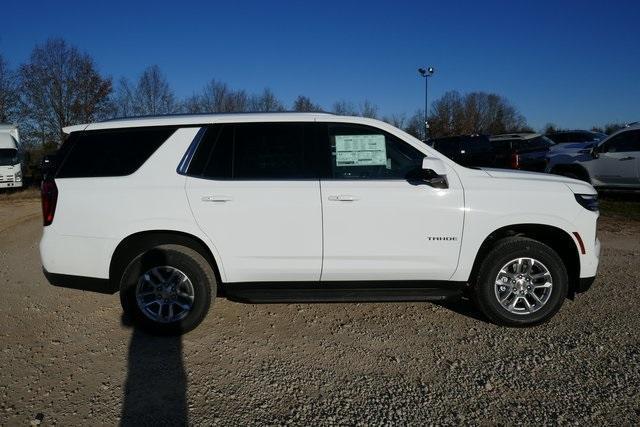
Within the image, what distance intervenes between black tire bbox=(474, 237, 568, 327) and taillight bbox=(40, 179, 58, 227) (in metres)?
3.66

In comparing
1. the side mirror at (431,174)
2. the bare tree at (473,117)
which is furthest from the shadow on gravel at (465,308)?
the bare tree at (473,117)

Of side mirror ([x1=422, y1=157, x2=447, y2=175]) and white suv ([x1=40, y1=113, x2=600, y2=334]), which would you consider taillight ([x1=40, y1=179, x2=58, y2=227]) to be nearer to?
white suv ([x1=40, y1=113, x2=600, y2=334])

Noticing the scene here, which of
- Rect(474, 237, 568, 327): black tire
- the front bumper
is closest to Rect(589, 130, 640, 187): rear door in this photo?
the front bumper

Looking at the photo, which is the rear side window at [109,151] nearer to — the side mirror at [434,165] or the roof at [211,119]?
the roof at [211,119]

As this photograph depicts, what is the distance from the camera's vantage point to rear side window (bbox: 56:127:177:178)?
3780 millimetres

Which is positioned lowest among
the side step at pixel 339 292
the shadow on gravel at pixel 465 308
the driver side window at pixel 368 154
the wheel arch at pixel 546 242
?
the shadow on gravel at pixel 465 308

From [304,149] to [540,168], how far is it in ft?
41.9

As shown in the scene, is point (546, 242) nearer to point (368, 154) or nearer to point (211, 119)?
point (368, 154)

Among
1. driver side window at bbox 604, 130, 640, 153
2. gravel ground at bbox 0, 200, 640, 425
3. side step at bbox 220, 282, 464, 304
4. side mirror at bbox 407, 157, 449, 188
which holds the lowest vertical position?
gravel ground at bbox 0, 200, 640, 425

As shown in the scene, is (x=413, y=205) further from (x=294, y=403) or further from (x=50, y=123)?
(x=50, y=123)

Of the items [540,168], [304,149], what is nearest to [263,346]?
[304,149]

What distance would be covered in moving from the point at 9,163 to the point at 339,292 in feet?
62.6

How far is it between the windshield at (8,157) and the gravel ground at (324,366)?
16.2 m

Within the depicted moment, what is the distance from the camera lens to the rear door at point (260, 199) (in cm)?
368
